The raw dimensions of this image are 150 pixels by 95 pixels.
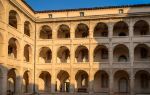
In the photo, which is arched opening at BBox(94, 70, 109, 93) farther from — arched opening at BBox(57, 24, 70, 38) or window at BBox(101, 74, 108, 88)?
arched opening at BBox(57, 24, 70, 38)

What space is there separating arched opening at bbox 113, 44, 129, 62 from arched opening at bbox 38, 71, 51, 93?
10.7 m

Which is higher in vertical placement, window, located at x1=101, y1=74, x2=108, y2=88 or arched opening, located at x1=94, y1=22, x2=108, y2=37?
arched opening, located at x1=94, y1=22, x2=108, y2=37

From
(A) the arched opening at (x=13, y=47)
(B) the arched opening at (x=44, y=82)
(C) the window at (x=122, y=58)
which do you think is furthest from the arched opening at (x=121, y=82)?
(A) the arched opening at (x=13, y=47)

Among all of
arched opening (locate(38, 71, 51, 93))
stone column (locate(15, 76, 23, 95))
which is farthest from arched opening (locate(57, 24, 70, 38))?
stone column (locate(15, 76, 23, 95))

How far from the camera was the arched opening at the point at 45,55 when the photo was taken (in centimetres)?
4722

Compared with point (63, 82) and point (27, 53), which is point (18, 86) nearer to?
point (27, 53)

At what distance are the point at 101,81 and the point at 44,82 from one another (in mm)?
8847

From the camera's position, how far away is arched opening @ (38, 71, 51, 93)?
46.8 metres

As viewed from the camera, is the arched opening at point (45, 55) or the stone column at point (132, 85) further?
the arched opening at point (45, 55)

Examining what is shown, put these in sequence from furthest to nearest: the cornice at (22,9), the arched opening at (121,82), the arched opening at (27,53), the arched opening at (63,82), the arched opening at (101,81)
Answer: the arched opening at (63,82)
the arched opening at (101,81)
the arched opening at (121,82)
the arched opening at (27,53)
the cornice at (22,9)

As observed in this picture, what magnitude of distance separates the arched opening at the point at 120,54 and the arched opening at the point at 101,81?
290cm

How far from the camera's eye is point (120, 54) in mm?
46344

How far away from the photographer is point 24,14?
1628 inches

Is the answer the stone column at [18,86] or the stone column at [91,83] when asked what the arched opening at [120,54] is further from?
the stone column at [18,86]
